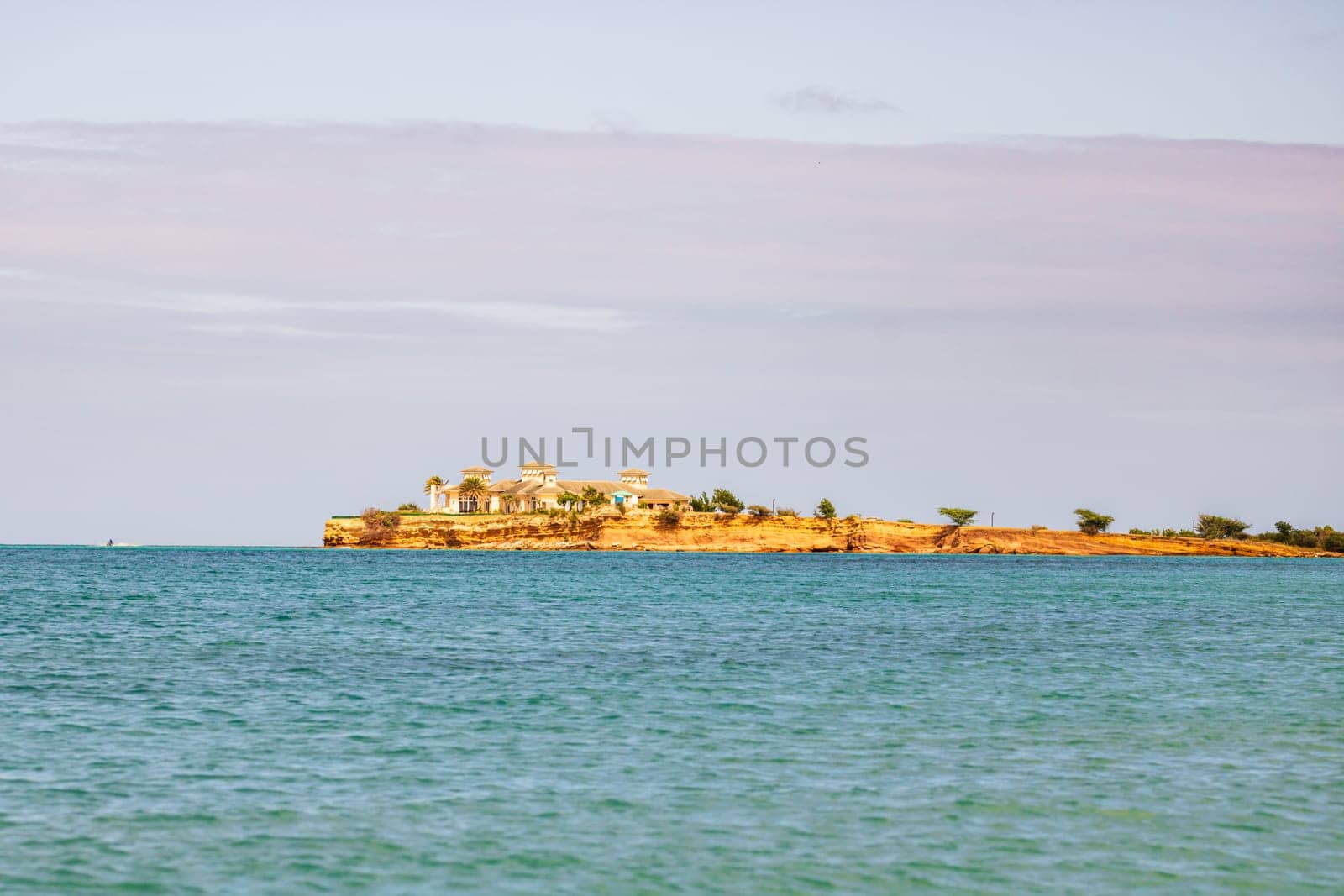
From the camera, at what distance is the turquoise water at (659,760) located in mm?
14703

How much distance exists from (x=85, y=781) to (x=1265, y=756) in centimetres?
1728

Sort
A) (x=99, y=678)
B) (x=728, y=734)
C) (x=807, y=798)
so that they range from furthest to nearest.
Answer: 1. (x=99, y=678)
2. (x=728, y=734)
3. (x=807, y=798)

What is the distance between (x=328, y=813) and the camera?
16.7m

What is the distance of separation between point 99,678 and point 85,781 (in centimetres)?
1145

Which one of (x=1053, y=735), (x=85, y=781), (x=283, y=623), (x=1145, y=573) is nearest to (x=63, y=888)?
(x=85, y=781)

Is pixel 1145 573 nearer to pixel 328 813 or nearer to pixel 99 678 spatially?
pixel 99 678

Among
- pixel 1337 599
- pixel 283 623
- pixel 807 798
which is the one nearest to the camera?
pixel 807 798

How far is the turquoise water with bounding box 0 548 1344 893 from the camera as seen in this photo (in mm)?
14703

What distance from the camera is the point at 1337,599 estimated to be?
72562 millimetres

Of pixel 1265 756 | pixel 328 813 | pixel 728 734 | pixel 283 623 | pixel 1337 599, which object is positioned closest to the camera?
pixel 328 813

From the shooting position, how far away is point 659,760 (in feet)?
66.8

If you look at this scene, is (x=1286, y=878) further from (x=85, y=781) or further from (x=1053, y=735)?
(x=85, y=781)

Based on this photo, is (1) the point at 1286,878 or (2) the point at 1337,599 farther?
(2) the point at 1337,599

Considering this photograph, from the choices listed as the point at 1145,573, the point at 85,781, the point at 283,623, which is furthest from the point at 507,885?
the point at 1145,573
